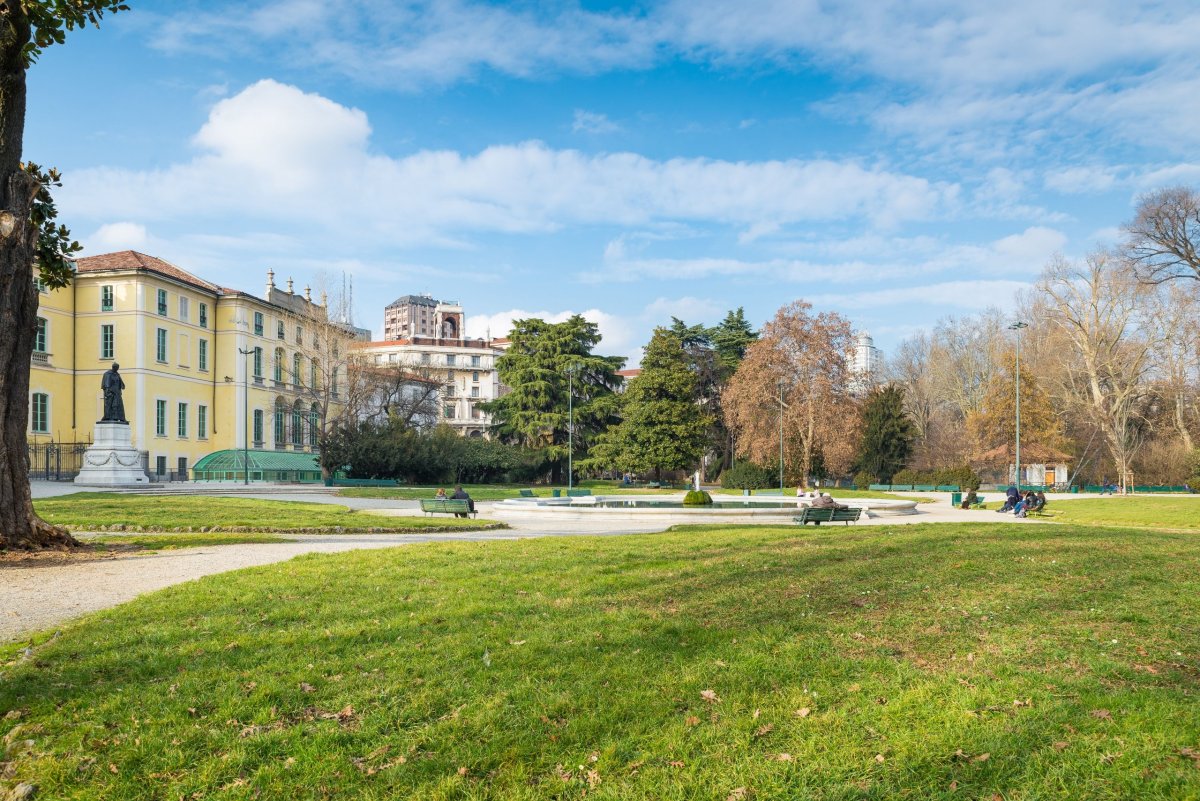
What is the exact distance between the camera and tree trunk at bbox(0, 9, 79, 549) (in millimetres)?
11938

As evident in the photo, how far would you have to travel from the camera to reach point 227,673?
18.5ft

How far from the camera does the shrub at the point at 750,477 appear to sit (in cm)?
5040

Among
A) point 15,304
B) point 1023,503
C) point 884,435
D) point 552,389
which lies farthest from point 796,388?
point 15,304

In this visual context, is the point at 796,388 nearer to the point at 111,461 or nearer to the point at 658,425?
the point at 658,425

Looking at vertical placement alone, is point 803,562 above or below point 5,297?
below

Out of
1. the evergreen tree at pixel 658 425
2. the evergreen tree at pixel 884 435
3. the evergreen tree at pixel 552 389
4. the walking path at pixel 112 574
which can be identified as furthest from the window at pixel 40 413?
the evergreen tree at pixel 884 435

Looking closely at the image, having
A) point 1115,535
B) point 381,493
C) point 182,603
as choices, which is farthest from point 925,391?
point 182,603

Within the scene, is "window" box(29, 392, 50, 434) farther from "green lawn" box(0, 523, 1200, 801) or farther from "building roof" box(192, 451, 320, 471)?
"green lawn" box(0, 523, 1200, 801)

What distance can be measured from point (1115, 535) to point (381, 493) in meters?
31.2

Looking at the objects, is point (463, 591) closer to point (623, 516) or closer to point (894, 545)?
point (894, 545)

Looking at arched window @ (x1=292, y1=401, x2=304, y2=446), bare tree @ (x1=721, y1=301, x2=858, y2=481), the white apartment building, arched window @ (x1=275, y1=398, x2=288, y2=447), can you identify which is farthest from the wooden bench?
the white apartment building

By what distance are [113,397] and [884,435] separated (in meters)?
46.3

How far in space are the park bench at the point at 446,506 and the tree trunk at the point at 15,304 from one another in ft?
37.8

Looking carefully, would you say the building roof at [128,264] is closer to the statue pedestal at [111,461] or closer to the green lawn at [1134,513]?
the statue pedestal at [111,461]
